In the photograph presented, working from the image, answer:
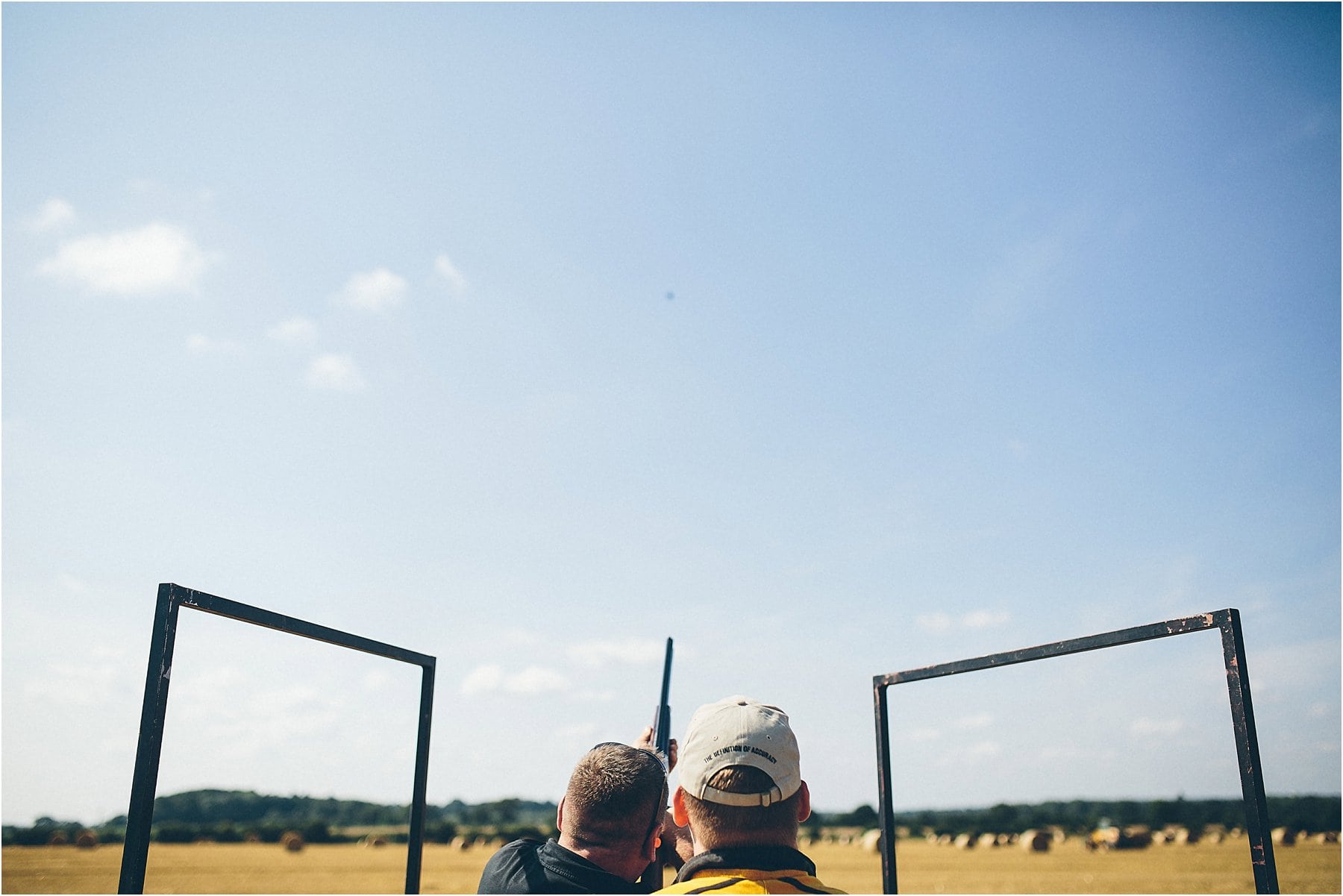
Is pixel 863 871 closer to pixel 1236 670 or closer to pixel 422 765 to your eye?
pixel 422 765

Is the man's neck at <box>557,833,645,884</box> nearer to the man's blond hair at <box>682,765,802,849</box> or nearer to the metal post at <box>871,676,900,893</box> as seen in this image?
the man's blond hair at <box>682,765,802,849</box>

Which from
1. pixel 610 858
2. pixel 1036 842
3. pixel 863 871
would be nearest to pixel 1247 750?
pixel 610 858

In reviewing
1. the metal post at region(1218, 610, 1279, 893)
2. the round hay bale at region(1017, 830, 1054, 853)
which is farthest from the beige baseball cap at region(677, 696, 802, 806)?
the round hay bale at region(1017, 830, 1054, 853)

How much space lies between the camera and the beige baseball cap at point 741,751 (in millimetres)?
2137

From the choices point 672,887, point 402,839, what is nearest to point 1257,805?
point 672,887

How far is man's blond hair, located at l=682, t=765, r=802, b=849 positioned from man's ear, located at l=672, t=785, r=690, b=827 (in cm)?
7

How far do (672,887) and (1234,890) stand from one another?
83.8 feet

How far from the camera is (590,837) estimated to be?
263 centimetres

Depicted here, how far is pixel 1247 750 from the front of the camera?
Answer: 2.65 metres

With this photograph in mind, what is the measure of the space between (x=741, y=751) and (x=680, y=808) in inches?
10.1

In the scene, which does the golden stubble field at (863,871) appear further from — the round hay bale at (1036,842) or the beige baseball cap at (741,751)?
the beige baseball cap at (741,751)

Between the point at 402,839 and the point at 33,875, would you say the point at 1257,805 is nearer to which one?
the point at 33,875

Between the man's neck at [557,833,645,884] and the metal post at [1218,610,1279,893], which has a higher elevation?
the metal post at [1218,610,1279,893]

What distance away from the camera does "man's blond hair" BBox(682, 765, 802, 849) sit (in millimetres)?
2092
